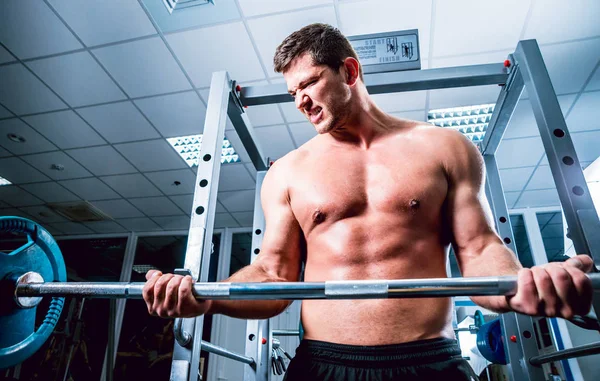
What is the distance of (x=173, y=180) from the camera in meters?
4.95

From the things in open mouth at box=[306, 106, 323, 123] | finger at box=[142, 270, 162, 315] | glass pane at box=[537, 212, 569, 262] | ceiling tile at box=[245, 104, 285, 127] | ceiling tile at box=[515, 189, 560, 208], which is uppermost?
ceiling tile at box=[245, 104, 285, 127]

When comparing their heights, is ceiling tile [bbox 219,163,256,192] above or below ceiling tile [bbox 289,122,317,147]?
above

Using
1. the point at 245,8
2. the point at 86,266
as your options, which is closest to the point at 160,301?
the point at 245,8

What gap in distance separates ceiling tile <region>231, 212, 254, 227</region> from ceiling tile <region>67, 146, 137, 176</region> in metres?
1.68

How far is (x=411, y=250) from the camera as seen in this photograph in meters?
1.13

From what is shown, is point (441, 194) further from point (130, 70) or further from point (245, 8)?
point (130, 70)

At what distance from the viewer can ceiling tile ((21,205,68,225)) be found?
5854 mm

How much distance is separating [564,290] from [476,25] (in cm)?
261

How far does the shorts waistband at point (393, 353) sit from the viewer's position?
0.98 metres

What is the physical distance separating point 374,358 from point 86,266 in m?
8.22

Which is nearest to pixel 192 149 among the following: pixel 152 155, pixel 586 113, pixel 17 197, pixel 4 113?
pixel 152 155

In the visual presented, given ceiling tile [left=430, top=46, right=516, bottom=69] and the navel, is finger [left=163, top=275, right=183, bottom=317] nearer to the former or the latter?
the navel

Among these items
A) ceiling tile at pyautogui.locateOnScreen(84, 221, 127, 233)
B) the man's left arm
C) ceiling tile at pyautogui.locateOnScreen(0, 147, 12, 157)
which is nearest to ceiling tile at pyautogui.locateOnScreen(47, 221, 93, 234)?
ceiling tile at pyautogui.locateOnScreen(84, 221, 127, 233)

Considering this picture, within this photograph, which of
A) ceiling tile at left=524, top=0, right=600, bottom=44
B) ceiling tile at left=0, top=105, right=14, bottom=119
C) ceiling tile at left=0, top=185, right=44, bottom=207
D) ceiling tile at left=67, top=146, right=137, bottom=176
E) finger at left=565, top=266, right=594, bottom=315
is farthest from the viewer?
ceiling tile at left=0, top=185, right=44, bottom=207
